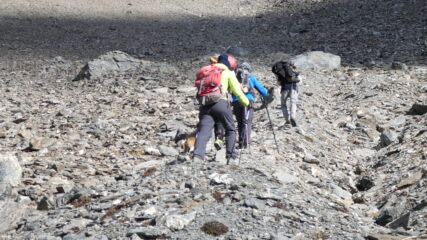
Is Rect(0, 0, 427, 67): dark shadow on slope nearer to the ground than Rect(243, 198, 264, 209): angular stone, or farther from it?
farther from it

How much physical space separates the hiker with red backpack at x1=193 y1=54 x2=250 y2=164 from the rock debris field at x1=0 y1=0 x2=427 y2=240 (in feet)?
1.90

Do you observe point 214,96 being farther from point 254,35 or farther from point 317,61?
point 254,35

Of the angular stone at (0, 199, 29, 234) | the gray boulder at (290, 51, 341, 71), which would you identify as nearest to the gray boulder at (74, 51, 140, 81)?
the gray boulder at (290, 51, 341, 71)

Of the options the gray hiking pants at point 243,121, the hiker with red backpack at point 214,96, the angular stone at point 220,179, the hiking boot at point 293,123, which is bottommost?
the angular stone at point 220,179

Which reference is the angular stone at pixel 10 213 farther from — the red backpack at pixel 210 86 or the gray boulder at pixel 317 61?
the gray boulder at pixel 317 61

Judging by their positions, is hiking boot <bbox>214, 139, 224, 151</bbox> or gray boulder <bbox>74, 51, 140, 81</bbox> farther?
gray boulder <bbox>74, 51, 140, 81</bbox>

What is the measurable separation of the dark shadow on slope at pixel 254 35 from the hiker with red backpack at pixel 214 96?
15712 mm

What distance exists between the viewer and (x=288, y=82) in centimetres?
1480

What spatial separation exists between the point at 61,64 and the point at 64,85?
4141mm

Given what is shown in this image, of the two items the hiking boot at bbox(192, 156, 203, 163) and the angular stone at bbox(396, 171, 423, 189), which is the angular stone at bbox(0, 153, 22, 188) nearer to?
the hiking boot at bbox(192, 156, 203, 163)

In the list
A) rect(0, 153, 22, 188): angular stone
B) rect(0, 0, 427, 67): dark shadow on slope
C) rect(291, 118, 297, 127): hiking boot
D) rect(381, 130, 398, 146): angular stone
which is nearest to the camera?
rect(0, 153, 22, 188): angular stone

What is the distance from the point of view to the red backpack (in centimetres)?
976

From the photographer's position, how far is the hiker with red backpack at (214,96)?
9.78 meters

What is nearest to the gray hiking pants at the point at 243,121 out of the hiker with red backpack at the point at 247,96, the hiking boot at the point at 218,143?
the hiker with red backpack at the point at 247,96
